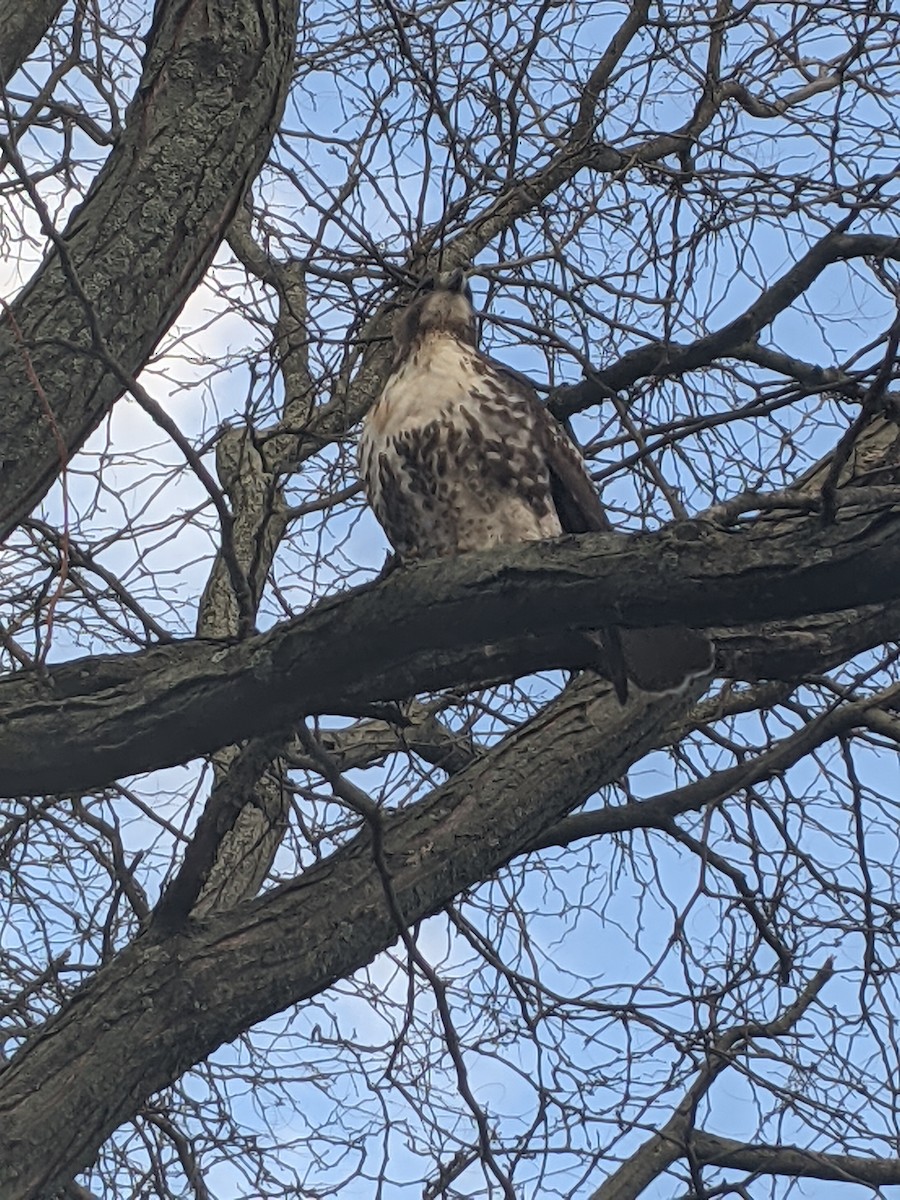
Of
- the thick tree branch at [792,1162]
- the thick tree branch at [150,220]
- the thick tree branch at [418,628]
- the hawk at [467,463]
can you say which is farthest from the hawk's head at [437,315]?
the thick tree branch at [792,1162]

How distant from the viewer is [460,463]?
3.63 m

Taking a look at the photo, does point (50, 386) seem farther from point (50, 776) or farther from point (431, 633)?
point (431, 633)

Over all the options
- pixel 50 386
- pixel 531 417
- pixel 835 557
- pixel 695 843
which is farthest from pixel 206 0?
pixel 695 843

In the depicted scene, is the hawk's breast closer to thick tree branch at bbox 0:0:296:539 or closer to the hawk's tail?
the hawk's tail

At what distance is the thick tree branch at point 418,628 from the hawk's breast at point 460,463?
99 centimetres

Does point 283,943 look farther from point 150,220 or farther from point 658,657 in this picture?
point 150,220

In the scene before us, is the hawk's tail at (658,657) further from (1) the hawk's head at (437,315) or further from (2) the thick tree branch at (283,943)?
(1) the hawk's head at (437,315)

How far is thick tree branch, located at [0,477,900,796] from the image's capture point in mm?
2162

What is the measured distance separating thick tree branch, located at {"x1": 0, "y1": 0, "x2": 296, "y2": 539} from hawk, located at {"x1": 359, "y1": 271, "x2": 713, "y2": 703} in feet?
2.78

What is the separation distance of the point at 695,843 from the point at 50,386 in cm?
177

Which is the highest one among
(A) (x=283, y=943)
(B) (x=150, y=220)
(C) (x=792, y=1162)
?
(B) (x=150, y=220)

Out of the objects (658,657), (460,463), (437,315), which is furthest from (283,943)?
(437,315)

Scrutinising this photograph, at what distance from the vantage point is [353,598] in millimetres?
2359

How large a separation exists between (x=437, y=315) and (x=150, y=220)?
43.0 inches
